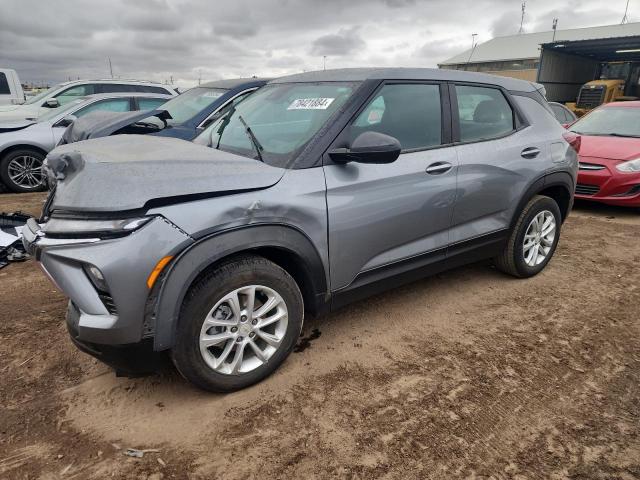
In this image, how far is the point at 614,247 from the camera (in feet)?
15.8

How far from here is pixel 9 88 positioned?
11.9 m

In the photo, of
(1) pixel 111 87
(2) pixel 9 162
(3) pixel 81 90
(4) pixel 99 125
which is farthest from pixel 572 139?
(3) pixel 81 90

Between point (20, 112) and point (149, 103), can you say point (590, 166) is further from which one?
Answer: point (20, 112)

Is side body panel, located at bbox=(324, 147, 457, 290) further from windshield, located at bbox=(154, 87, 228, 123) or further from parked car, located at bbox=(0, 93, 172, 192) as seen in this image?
parked car, located at bbox=(0, 93, 172, 192)

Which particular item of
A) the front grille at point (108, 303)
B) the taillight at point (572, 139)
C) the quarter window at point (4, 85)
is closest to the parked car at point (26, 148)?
the front grille at point (108, 303)

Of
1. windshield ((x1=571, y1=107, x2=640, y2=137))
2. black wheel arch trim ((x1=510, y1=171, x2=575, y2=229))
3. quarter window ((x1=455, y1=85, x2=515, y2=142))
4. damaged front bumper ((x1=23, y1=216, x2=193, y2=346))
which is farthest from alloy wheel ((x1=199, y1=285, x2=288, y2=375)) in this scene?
windshield ((x1=571, y1=107, x2=640, y2=137))

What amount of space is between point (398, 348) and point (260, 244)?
4.04ft

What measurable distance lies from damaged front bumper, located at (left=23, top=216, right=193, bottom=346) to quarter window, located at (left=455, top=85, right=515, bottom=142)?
2.21 m

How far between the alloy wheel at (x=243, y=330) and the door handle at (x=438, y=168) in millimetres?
1323

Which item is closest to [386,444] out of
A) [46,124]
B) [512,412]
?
[512,412]

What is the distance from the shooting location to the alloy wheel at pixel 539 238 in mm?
3801

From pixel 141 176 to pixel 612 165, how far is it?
247 inches

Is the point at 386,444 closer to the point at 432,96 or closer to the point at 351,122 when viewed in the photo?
the point at 351,122

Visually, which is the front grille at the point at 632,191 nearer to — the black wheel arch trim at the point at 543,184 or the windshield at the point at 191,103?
the black wheel arch trim at the point at 543,184
